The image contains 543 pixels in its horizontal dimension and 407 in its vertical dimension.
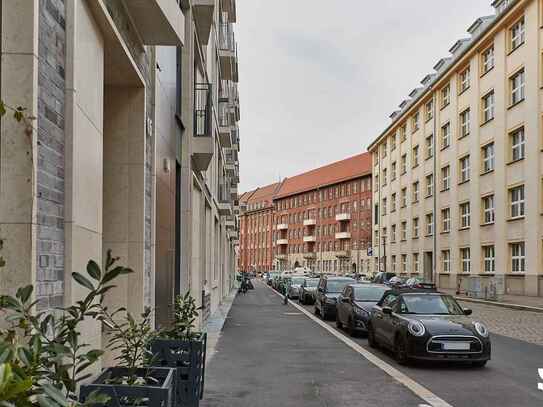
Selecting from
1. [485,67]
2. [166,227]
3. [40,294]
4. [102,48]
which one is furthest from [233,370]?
[485,67]

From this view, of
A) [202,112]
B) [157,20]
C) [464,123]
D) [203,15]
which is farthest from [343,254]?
[157,20]

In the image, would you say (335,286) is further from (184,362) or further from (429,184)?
(429,184)

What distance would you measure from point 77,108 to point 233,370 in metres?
7.41

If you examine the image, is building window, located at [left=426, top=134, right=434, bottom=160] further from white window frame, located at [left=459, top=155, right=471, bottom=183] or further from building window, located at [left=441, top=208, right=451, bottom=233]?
white window frame, located at [left=459, top=155, right=471, bottom=183]

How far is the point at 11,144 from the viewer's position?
386 cm

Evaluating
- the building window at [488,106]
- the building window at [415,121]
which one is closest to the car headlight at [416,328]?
the building window at [488,106]

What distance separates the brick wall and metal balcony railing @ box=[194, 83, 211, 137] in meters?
11.4

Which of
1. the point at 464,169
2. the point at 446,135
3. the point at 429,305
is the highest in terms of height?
the point at 446,135

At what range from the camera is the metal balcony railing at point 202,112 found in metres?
16.4

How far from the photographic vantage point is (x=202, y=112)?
17859 mm

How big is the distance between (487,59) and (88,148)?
136ft

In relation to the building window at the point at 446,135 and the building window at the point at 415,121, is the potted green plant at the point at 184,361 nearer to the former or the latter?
the building window at the point at 446,135

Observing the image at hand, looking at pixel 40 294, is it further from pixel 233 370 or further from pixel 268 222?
pixel 268 222

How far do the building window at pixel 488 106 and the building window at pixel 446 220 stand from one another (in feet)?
27.8
